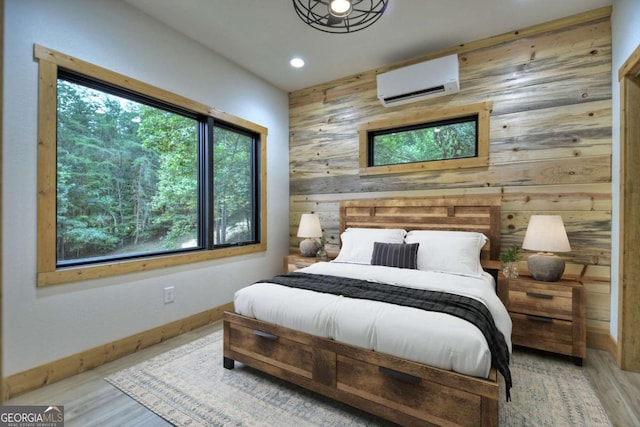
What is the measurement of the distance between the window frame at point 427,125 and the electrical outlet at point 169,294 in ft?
8.10

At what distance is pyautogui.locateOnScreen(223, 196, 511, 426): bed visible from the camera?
1.50 meters

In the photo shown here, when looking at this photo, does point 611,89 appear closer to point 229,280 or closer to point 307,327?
point 307,327

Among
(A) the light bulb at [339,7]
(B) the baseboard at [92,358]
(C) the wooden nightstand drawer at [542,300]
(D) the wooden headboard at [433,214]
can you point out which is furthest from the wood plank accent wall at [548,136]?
(B) the baseboard at [92,358]

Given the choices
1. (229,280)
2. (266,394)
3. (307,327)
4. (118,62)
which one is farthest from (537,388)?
(118,62)

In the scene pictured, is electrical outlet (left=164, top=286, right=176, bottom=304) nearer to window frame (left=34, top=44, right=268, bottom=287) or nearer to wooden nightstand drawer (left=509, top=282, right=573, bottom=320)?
window frame (left=34, top=44, right=268, bottom=287)

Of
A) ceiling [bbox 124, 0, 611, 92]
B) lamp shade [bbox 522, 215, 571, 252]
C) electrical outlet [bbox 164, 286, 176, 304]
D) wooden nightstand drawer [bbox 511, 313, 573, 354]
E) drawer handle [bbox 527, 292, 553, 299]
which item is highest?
ceiling [bbox 124, 0, 611, 92]

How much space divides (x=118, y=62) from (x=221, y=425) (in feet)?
9.12

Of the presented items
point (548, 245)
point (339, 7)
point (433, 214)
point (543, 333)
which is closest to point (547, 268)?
point (548, 245)

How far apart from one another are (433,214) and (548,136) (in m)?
1.25

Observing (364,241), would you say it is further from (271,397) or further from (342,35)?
(342,35)

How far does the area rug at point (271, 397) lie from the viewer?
177 centimetres

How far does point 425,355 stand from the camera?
1583mm

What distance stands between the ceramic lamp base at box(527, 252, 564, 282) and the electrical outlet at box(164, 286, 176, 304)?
127 inches

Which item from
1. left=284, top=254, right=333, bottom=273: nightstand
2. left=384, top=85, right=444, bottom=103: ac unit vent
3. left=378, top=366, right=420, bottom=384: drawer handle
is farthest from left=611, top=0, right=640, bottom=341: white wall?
left=284, top=254, right=333, bottom=273: nightstand
